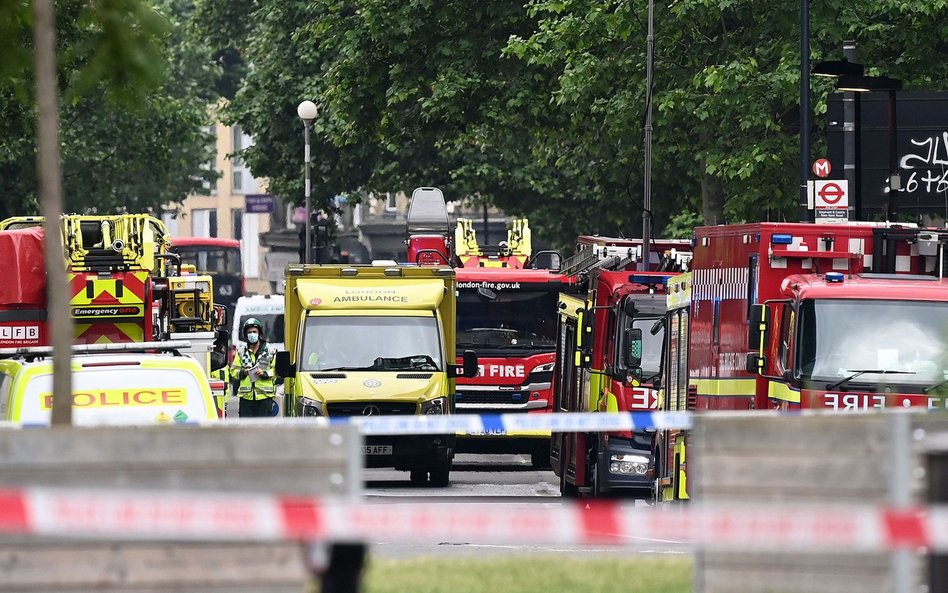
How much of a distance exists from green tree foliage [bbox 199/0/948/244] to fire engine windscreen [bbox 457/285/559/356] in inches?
138

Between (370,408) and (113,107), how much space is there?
10.3 meters

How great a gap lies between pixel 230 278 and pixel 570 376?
168 ft

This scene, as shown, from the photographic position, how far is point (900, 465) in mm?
6801

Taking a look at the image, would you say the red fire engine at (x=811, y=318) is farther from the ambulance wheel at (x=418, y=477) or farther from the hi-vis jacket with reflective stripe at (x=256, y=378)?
the hi-vis jacket with reflective stripe at (x=256, y=378)

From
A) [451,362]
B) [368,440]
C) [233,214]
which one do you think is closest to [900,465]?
[368,440]

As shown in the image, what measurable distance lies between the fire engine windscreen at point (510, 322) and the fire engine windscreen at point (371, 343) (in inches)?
153

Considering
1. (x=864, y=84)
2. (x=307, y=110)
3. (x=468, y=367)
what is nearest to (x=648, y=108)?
(x=864, y=84)

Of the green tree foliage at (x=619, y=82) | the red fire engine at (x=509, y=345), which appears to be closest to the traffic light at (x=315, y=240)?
the green tree foliage at (x=619, y=82)

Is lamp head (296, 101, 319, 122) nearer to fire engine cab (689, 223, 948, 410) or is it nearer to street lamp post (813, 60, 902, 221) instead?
street lamp post (813, 60, 902, 221)

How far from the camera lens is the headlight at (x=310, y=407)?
2247 cm

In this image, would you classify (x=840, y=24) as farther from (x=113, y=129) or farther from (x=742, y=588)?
(x=113, y=129)

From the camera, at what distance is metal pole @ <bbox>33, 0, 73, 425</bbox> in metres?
7.98

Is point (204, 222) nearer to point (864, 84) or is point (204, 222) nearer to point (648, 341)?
point (864, 84)

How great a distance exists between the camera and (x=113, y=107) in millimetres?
12531
